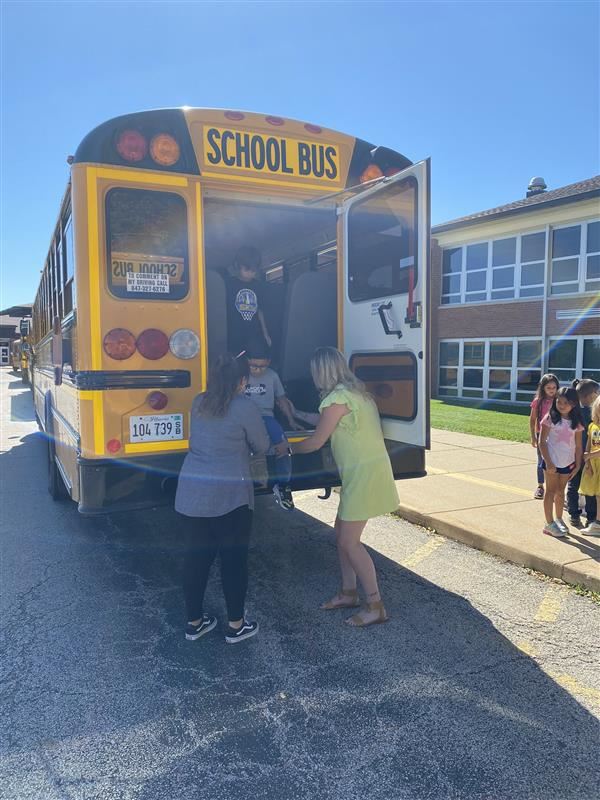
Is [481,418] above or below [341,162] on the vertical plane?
below

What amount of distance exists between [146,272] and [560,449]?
3.58 meters

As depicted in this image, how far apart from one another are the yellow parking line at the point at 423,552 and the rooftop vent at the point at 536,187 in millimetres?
22177

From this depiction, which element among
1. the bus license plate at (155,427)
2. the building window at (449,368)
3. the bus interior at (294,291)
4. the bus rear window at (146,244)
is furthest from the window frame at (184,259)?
the building window at (449,368)

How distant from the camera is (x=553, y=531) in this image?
16.8 feet

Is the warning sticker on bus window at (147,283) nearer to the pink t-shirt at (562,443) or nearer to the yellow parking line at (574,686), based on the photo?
the yellow parking line at (574,686)

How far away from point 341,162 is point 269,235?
1.81 metres

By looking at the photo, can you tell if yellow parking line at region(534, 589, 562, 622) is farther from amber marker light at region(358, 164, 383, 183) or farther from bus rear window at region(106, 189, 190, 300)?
amber marker light at region(358, 164, 383, 183)

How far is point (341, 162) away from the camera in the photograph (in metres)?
4.42

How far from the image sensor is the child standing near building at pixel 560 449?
197 inches

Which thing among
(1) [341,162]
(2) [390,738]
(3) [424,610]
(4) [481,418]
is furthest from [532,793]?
(4) [481,418]

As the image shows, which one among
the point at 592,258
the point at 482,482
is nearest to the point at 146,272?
the point at 482,482

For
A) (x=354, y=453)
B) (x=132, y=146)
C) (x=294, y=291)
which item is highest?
(x=132, y=146)

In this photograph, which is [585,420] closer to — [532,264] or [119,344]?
[119,344]

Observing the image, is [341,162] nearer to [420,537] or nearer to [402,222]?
[402,222]
